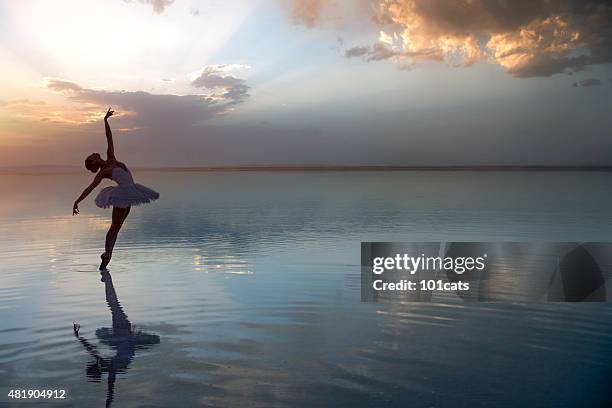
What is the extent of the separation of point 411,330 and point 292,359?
261 cm

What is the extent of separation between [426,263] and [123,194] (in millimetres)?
9236

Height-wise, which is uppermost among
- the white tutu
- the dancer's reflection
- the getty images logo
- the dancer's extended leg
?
the white tutu

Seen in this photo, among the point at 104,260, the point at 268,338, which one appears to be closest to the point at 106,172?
the point at 104,260

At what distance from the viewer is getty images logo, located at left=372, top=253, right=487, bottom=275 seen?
18281 millimetres

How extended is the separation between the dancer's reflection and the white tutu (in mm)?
6197

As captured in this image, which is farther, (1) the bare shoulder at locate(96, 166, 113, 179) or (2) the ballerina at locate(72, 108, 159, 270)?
(1) the bare shoulder at locate(96, 166, 113, 179)

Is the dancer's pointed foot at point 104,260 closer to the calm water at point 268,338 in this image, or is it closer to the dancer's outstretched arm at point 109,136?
the calm water at point 268,338

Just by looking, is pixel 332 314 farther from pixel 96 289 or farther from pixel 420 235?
pixel 420 235

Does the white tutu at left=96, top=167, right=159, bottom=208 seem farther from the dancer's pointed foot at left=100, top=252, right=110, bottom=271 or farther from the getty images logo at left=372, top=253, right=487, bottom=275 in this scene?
the getty images logo at left=372, top=253, right=487, bottom=275

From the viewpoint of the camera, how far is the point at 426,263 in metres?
19.6

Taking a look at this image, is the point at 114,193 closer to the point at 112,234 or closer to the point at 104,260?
the point at 112,234

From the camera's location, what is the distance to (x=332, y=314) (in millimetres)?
12398

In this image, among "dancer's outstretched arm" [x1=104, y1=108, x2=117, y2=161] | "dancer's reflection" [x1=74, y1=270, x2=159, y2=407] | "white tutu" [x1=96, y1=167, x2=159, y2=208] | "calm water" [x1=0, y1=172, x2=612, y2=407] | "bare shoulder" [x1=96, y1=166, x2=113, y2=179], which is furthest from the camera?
"white tutu" [x1=96, y1=167, x2=159, y2=208]

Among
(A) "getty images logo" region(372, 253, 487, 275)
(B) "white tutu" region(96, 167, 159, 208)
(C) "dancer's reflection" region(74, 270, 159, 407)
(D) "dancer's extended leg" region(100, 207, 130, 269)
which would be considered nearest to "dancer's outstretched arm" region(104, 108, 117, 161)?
(B) "white tutu" region(96, 167, 159, 208)
